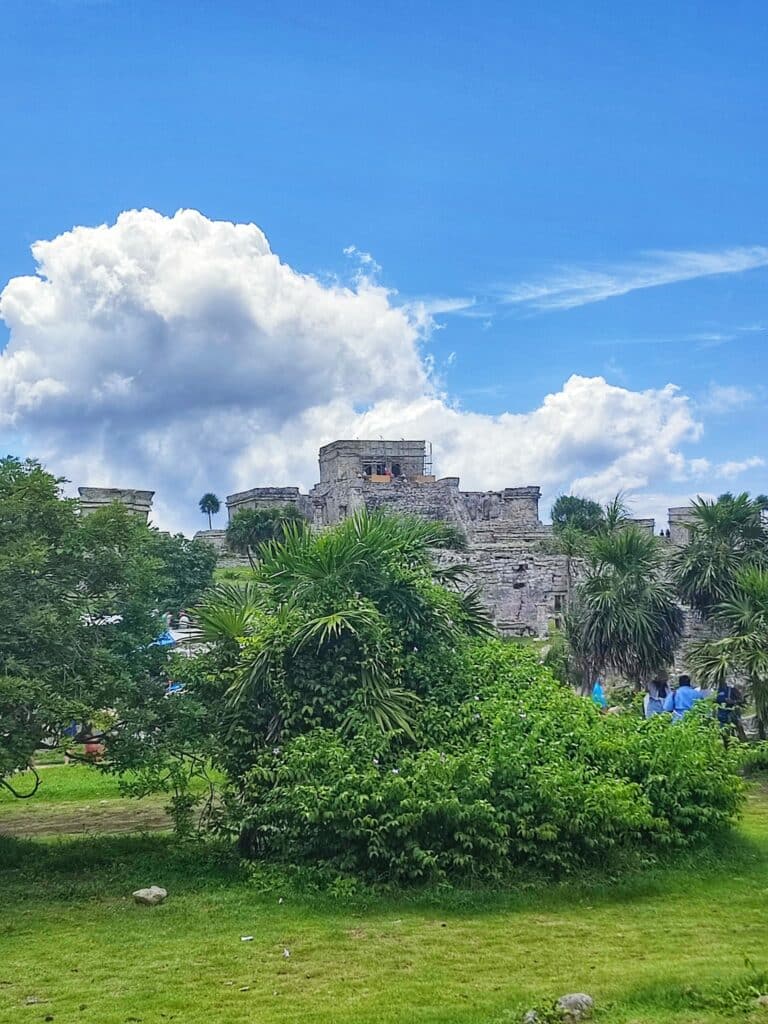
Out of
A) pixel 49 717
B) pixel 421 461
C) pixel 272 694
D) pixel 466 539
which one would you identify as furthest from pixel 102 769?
pixel 421 461

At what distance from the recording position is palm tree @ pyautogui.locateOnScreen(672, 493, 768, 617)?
1590 cm

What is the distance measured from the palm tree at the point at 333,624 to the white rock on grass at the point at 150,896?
1569mm

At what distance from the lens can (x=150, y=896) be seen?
24.5ft

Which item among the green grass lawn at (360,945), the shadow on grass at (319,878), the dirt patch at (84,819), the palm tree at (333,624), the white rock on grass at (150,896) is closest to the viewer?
the green grass lawn at (360,945)

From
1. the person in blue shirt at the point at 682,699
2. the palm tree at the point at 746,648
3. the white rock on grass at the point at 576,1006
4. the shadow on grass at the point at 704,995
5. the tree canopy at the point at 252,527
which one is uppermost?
the tree canopy at the point at 252,527

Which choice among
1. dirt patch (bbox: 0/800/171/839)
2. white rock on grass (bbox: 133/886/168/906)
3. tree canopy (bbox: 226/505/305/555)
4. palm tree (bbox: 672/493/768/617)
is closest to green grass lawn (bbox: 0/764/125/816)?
dirt patch (bbox: 0/800/171/839)

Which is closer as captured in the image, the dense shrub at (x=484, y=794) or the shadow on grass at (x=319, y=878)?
the shadow on grass at (x=319, y=878)

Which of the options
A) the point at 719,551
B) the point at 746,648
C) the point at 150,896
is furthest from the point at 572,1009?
the point at 719,551

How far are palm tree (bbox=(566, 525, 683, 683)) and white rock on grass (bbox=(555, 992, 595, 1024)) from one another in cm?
1102

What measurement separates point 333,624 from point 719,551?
9711 millimetres

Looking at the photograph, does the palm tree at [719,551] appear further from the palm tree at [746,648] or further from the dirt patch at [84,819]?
the dirt patch at [84,819]

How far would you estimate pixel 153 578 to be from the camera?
8.83m

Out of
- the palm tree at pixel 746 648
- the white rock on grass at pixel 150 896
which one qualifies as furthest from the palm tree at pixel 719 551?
the white rock on grass at pixel 150 896

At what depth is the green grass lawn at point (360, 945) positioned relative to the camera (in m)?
5.28
